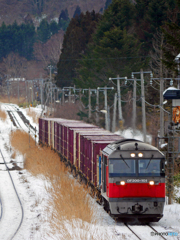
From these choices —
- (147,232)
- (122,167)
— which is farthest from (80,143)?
(147,232)

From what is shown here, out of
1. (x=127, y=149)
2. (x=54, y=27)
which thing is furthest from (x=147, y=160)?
(x=54, y=27)

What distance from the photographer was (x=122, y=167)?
13.9m

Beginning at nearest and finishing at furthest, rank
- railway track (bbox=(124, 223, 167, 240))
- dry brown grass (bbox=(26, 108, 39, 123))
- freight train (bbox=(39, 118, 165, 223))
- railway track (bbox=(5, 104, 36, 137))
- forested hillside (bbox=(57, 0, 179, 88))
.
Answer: railway track (bbox=(124, 223, 167, 240)), freight train (bbox=(39, 118, 165, 223)), forested hillside (bbox=(57, 0, 179, 88)), railway track (bbox=(5, 104, 36, 137)), dry brown grass (bbox=(26, 108, 39, 123))

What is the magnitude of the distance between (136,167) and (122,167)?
17.9 inches

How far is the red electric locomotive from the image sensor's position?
13.7 meters

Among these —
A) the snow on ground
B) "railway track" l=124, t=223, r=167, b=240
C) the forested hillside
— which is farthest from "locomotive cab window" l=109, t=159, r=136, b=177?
the forested hillside

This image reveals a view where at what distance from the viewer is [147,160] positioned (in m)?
13.9

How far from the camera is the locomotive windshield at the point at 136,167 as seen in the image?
1388 centimetres

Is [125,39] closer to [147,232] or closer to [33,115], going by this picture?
[33,115]

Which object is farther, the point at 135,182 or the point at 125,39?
the point at 125,39

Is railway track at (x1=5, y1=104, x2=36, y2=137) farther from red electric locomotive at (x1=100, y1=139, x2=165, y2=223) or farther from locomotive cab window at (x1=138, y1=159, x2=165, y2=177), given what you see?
locomotive cab window at (x1=138, y1=159, x2=165, y2=177)

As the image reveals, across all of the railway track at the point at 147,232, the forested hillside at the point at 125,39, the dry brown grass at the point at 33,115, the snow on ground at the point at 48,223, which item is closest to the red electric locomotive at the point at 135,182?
the railway track at the point at 147,232

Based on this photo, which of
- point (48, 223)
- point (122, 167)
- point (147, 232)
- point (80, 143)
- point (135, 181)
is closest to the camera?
point (147, 232)

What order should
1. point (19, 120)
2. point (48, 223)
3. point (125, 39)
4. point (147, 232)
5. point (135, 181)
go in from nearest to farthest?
point (147, 232) → point (135, 181) → point (48, 223) → point (125, 39) → point (19, 120)
